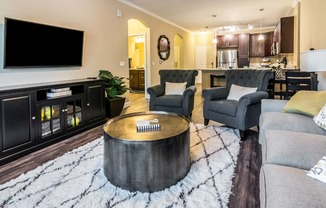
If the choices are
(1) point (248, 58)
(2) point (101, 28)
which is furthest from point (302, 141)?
(1) point (248, 58)

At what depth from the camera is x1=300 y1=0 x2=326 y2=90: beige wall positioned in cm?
366

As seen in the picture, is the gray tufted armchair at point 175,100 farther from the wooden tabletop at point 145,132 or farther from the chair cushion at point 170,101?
the wooden tabletop at point 145,132

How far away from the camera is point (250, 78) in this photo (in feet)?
13.1

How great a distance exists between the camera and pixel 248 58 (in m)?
10.2

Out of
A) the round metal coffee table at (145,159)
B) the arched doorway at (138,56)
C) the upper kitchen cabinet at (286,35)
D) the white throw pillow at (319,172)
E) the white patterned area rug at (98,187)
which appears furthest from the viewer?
the arched doorway at (138,56)

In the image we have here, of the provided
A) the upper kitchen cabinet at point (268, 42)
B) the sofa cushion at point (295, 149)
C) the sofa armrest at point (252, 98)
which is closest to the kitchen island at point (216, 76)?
the upper kitchen cabinet at point (268, 42)

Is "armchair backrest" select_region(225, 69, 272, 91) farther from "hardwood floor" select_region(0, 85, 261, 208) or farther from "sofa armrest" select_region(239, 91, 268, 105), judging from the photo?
"hardwood floor" select_region(0, 85, 261, 208)

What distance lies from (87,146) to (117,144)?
1308mm

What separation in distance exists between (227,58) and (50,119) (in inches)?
354

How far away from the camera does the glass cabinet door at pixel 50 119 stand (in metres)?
3.14

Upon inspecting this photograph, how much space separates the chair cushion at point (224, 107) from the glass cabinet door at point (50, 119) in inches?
92.0

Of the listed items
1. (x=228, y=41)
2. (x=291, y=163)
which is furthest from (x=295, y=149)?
(x=228, y=41)

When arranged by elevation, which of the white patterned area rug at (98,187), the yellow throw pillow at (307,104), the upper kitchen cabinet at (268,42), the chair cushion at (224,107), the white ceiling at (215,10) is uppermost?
the white ceiling at (215,10)

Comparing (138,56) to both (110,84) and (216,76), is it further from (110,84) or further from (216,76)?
(110,84)
